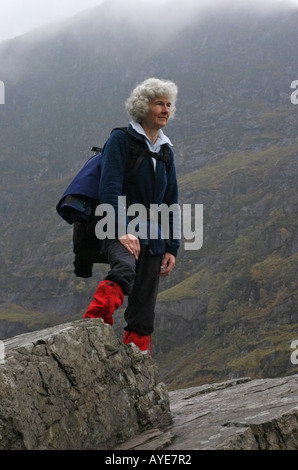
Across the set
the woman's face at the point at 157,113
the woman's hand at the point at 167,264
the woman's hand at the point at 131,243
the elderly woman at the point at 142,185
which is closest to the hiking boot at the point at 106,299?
the elderly woman at the point at 142,185

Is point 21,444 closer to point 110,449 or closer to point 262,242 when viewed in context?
point 110,449

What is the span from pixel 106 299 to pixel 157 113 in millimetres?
2611

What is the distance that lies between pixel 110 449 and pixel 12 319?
154742mm

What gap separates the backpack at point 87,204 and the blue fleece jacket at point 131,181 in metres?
0.08

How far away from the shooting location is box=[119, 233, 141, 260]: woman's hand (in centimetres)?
710

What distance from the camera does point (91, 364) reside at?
21.9 feet

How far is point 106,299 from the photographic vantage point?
22.5ft

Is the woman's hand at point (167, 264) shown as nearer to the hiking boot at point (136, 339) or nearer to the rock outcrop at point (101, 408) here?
the hiking boot at point (136, 339)

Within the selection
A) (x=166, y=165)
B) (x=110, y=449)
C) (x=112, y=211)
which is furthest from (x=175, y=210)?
(x=110, y=449)

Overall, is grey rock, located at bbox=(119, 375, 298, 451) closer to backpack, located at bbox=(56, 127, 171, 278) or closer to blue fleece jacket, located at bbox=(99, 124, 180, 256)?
blue fleece jacket, located at bbox=(99, 124, 180, 256)

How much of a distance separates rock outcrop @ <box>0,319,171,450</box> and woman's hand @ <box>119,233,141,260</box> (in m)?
0.97

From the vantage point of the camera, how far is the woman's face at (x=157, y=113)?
7.68 m

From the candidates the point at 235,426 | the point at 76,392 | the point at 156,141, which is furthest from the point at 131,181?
the point at 235,426

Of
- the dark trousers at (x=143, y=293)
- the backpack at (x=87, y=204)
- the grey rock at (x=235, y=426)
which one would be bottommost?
the grey rock at (x=235, y=426)
